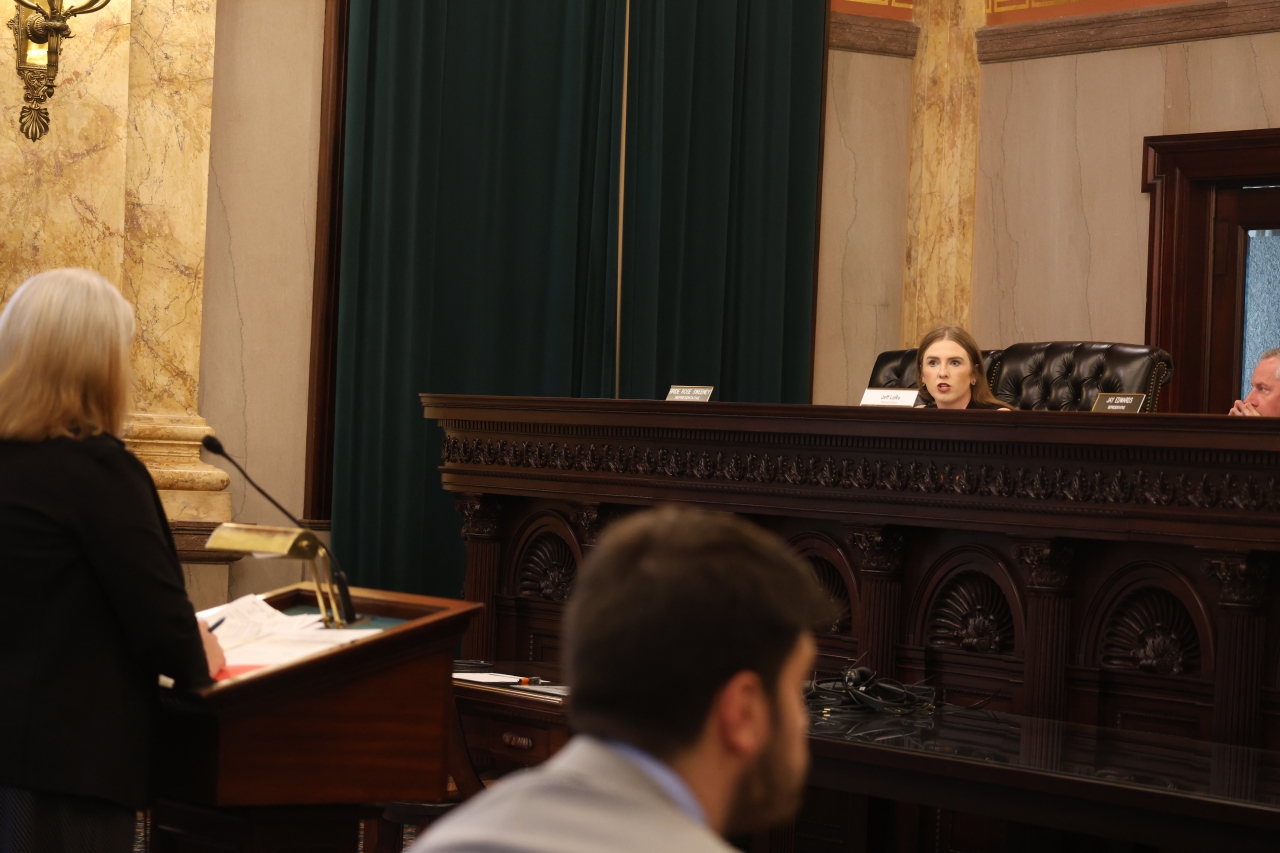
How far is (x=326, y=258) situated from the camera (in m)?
6.12

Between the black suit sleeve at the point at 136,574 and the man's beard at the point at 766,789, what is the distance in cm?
109

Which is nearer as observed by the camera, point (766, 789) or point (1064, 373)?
point (766, 789)

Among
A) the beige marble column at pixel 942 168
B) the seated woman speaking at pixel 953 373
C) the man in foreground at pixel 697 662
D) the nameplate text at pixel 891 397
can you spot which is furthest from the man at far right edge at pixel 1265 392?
the man in foreground at pixel 697 662

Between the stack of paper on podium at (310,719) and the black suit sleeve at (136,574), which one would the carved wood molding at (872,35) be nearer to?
the stack of paper on podium at (310,719)

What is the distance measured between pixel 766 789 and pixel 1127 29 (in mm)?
6630

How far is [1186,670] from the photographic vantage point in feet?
12.1

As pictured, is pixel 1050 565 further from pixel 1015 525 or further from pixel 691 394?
pixel 691 394

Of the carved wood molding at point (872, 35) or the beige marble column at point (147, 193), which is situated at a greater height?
the carved wood molding at point (872, 35)

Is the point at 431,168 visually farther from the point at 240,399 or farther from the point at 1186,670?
the point at 1186,670

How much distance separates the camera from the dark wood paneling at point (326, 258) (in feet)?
20.0

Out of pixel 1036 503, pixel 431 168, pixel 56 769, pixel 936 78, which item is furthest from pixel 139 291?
pixel 936 78

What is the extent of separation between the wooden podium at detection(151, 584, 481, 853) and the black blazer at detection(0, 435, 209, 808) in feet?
0.32

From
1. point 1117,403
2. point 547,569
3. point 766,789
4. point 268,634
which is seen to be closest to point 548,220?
point 547,569

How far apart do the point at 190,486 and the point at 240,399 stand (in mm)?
742
